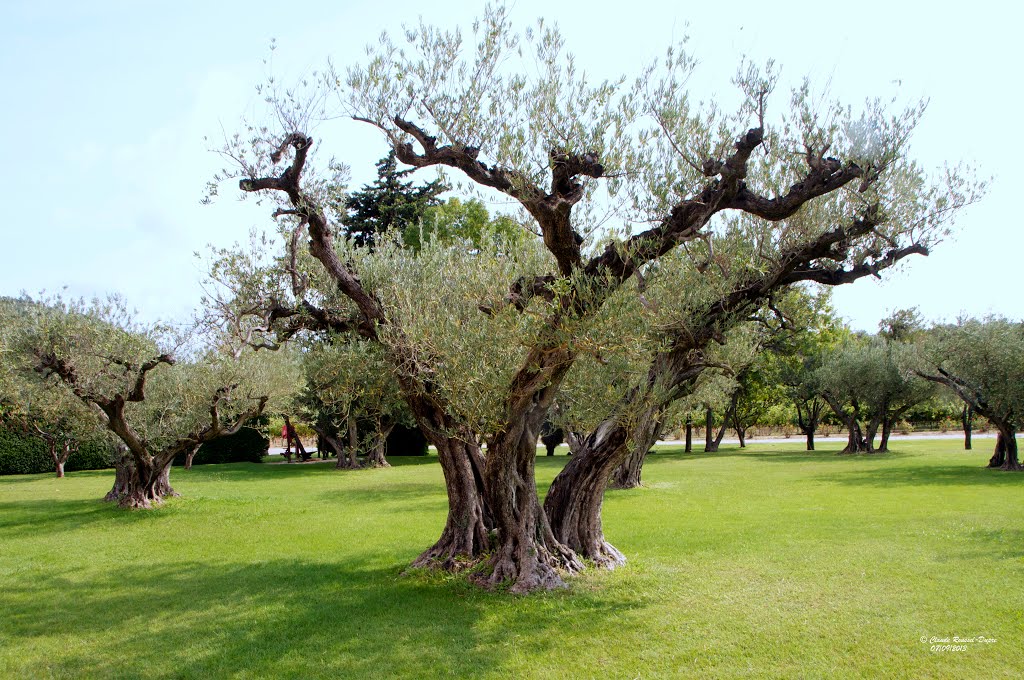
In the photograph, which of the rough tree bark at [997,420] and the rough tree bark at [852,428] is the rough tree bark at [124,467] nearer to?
the rough tree bark at [997,420]

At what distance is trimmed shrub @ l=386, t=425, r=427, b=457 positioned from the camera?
1847 inches

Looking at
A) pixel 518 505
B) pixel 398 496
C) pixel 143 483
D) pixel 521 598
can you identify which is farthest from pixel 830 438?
pixel 521 598

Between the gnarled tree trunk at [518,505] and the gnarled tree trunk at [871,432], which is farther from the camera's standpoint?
the gnarled tree trunk at [871,432]

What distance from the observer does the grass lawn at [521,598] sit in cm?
788

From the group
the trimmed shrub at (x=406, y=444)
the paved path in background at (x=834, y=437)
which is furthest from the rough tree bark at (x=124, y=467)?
the paved path in background at (x=834, y=437)

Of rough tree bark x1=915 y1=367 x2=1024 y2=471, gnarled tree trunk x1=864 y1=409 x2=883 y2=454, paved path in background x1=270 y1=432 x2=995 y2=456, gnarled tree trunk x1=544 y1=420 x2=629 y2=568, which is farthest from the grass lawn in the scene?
paved path in background x1=270 y1=432 x2=995 y2=456

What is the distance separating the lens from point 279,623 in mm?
9453

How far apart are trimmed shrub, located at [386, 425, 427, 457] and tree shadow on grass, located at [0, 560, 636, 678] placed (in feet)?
113

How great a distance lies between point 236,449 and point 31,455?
35.2 ft

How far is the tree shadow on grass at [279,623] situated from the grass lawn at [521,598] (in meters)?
0.04

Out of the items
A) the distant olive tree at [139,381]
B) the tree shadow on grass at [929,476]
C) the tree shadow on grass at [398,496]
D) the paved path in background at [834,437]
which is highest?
the distant olive tree at [139,381]

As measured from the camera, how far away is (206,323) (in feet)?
38.9

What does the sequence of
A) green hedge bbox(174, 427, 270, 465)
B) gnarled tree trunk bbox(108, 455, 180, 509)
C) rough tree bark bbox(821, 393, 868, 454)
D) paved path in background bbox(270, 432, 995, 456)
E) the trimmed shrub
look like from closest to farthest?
gnarled tree trunk bbox(108, 455, 180, 509), green hedge bbox(174, 427, 270, 465), rough tree bark bbox(821, 393, 868, 454), the trimmed shrub, paved path in background bbox(270, 432, 995, 456)

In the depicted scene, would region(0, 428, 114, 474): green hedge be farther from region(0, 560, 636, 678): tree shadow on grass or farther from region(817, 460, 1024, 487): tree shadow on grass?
region(817, 460, 1024, 487): tree shadow on grass
